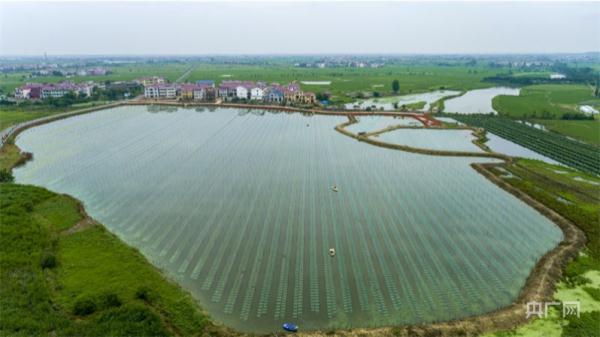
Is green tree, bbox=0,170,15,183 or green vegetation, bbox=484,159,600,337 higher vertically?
green tree, bbox=0,170,15,183

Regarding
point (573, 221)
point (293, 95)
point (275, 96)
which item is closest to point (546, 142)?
point (573, 221)

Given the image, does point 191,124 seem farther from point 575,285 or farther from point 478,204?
point 575,285

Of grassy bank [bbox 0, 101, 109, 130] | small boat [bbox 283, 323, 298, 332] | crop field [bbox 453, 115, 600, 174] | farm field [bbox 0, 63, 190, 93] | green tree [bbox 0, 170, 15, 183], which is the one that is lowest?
small boat [bbox 283, 323, 298, 332]

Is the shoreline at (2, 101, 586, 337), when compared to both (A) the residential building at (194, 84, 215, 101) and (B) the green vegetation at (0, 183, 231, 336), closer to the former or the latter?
(B) the green vegetation at (0, 183, 231, 336)

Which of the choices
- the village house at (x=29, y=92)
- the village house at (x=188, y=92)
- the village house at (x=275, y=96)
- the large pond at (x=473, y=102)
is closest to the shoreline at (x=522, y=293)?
the large pond at (x=473, y=102)

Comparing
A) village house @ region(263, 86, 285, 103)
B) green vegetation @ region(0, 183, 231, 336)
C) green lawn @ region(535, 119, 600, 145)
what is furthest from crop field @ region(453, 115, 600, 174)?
green vegetation @ region(0, 183, 231, 336)

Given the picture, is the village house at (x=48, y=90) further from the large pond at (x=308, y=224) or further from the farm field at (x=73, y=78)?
the large pond at (x=308, y=224)

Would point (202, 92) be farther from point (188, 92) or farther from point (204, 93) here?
point (188, 92)

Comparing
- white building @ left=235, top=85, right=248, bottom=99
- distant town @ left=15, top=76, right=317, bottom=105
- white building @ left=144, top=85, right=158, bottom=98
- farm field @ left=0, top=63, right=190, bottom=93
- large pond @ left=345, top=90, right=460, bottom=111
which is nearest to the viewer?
large pond @ left=345, top=90, right=460, bottom=111
